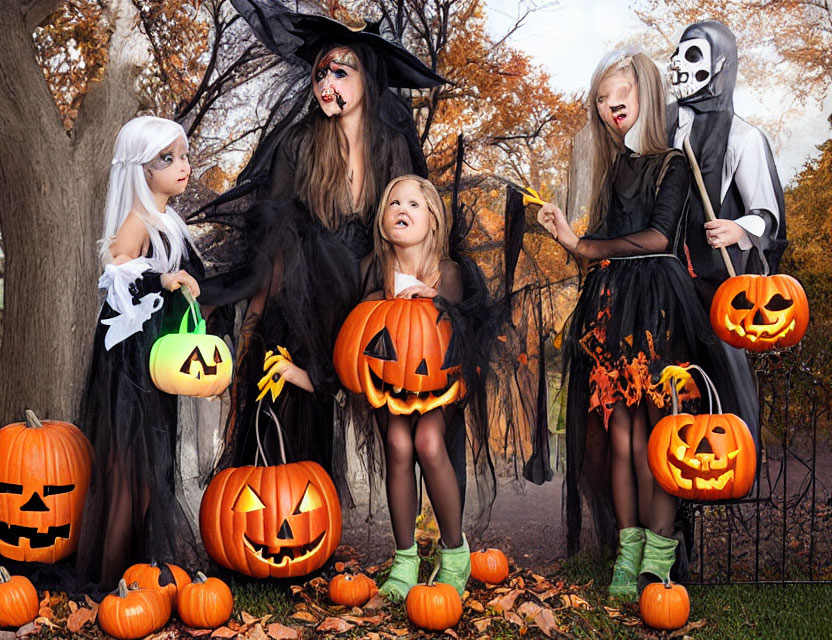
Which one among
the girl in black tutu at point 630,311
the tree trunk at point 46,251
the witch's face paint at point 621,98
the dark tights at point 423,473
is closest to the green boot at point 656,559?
the girl in black tutu at point 630,311

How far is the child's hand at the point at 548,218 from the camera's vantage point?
4309 millimetres

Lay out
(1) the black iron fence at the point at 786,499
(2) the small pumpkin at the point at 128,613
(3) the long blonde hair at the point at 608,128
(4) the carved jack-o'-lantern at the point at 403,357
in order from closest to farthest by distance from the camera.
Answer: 1. (2) the small pumpkin at the point at 128,613
2. (4) the carved jack-o'-lantern at the point at 403,357
3. (3) the long blonde hair at the point at 608,128
4. (1) the black iron fence at the point at 786,499

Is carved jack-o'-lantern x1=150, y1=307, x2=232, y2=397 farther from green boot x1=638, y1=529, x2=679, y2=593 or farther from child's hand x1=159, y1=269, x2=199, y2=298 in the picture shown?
green boot x1=638, y1=529, x2=679, y2=593

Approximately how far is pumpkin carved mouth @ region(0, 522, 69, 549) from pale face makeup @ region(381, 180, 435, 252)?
7.07 feet

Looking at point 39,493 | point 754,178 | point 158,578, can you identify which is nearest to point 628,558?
point 754,178

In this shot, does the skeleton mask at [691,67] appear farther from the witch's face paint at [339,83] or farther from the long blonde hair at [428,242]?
the witch's face paint at [339,83]

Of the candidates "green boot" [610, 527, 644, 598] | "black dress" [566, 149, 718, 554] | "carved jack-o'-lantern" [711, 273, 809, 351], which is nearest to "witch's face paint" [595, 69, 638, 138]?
"black dress" [566, 149, 718, 554]

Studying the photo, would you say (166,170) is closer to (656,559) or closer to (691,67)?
(691,67)

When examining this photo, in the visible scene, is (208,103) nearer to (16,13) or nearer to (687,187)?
(16,13)

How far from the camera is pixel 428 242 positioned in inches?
159

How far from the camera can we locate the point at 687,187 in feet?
13.9

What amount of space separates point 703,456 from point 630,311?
78 centimetres

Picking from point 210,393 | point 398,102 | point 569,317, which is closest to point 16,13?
point 398,102

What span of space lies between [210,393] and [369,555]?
5.52 ft
